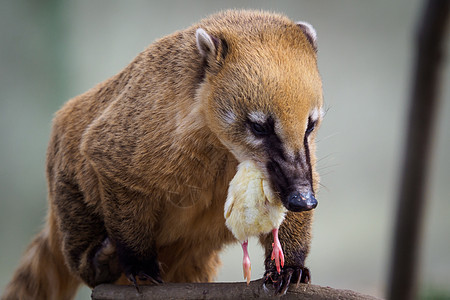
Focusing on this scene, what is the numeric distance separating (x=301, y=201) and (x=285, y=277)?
29.7 inches

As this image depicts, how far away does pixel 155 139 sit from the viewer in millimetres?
3209

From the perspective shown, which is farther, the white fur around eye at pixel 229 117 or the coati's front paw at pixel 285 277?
the coati's front paw at pixel 285 277

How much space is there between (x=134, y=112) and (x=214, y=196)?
707 millimetres

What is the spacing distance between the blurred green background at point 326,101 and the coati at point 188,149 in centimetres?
307

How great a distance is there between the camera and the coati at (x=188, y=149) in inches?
106

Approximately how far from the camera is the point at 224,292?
3004 mm

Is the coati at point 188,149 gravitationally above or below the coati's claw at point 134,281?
above

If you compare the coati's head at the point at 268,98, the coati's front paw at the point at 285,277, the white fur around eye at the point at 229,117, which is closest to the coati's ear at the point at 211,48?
the coati's head at the point at 268,98

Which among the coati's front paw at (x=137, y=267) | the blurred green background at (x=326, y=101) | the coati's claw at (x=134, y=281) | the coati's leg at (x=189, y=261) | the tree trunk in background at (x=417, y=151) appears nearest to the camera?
the coati's claw at (x=134, y=281)

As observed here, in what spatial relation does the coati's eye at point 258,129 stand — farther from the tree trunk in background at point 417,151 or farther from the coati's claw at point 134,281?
the tree trunk in background at point 417,151

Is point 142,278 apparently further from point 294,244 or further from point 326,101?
point 326,101

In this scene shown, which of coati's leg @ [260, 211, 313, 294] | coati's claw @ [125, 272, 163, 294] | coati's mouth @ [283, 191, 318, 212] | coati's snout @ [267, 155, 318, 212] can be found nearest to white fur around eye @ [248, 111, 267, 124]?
coati's snout @ [267, 155, 318, 212]

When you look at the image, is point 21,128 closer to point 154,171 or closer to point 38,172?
point 38,172

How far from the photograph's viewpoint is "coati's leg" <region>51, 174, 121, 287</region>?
3598 mm
